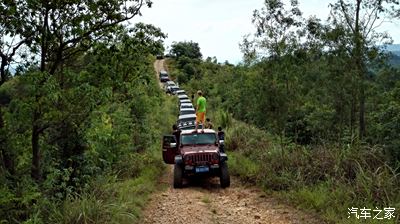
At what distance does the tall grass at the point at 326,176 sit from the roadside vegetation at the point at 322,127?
2 centimetres

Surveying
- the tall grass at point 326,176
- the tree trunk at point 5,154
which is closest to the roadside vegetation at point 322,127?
the tall grass at point 326,176

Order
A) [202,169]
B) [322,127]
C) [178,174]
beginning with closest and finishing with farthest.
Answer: [202,169], [178,174], [322,127]

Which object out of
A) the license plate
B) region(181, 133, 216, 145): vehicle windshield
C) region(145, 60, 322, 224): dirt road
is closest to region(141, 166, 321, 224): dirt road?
region(145, 60, 322, 224): dirt road

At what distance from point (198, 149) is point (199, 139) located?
58 centimetres

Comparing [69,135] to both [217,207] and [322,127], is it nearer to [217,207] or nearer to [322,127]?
[217,207]

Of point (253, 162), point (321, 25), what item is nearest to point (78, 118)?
point (253, 162)

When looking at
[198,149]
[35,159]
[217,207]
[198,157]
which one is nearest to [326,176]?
[217,207]

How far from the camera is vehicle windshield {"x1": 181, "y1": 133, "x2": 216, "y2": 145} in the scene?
1262cm

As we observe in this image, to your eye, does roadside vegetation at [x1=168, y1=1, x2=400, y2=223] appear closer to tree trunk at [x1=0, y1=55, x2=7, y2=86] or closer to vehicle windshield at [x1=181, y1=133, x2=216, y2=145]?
vehicle windshield at [x1=181, y1=133, x2=216, y2=145]

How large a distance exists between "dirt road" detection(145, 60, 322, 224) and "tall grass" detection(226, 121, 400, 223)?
41 centimetres

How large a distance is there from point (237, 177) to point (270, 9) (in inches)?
194

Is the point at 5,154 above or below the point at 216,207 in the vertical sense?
above

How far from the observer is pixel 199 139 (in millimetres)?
Result: 12672

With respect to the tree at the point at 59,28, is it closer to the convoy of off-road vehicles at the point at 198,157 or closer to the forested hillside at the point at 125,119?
the forested hillside at the point at 125,119
